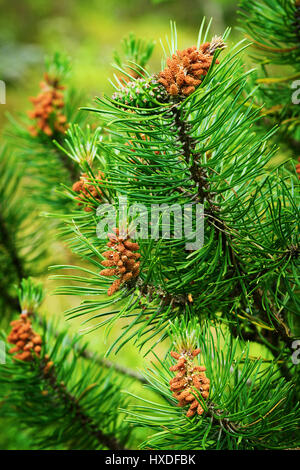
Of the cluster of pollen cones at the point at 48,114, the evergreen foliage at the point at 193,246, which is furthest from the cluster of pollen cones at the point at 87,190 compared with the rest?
the cluster of pollen cones at the point at 48,114

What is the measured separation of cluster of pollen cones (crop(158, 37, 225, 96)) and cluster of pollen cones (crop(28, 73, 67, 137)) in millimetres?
368

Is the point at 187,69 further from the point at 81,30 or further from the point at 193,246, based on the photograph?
the point at 81,30

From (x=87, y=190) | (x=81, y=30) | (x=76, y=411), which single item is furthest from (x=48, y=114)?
(x=81, y=30)

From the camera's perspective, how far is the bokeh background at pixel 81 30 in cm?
230

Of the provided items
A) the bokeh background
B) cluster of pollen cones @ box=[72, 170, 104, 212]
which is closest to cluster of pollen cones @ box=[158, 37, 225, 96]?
cluster of pollen cones @ box=[72, 170, 104, 212]

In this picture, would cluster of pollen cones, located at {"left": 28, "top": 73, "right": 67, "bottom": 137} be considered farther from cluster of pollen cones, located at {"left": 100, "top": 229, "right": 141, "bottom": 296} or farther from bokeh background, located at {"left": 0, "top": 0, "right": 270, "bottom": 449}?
bokeh background, located at {"left": 0, "top": 0, "right": 270, "bottom": 449}

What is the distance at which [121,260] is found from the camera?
349 mm

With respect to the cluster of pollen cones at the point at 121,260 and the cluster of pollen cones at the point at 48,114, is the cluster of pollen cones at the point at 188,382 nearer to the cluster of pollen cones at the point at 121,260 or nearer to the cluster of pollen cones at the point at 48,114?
the cluster of pollen cones at the point at 121,260

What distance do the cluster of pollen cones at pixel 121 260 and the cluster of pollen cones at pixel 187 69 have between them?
0.43 ft

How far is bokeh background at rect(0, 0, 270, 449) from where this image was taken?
230cm

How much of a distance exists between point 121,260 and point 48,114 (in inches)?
15.5
